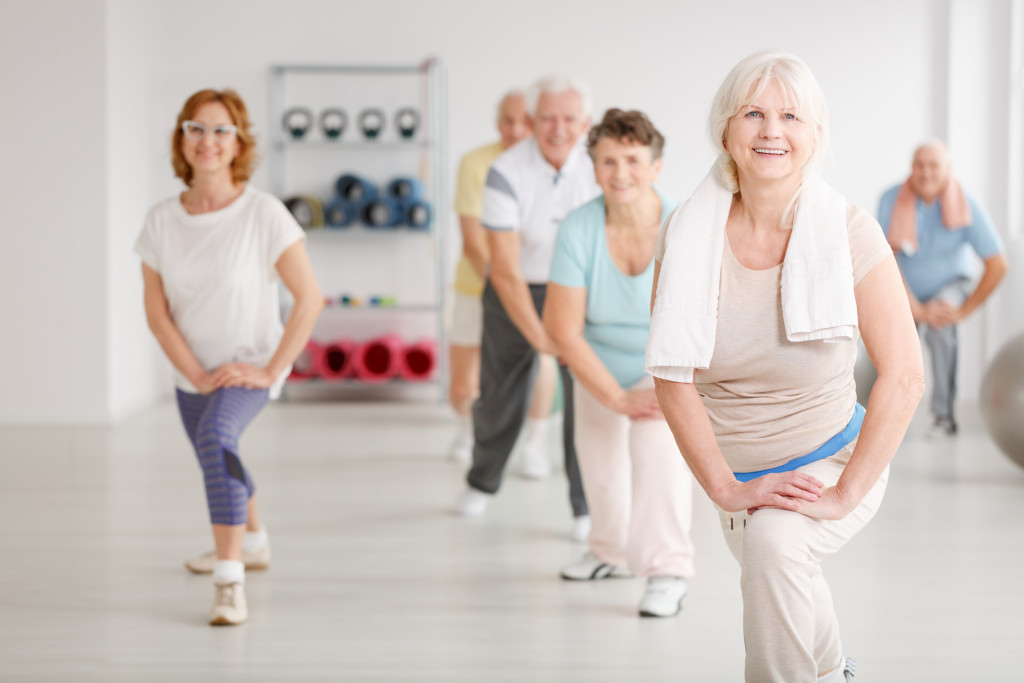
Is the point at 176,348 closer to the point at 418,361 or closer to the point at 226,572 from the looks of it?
the point at 226,572

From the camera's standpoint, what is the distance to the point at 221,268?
2.85 meters

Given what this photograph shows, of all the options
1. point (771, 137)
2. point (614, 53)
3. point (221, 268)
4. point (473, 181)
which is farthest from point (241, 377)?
point (614, 53)

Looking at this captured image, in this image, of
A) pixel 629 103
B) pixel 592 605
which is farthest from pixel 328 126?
pixel 592 605

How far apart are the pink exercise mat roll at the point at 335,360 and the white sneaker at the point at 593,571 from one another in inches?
144

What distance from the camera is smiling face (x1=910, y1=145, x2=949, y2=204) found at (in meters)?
5.25

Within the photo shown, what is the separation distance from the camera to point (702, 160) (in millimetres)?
6855

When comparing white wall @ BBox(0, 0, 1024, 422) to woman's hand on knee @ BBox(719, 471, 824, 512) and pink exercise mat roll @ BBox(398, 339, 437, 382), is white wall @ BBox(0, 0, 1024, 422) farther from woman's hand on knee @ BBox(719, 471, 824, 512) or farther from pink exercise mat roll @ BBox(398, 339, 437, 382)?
woman's hand on knee @ BBox(719, 471, 824, 512)

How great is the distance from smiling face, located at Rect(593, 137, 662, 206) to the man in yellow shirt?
64.4 inches

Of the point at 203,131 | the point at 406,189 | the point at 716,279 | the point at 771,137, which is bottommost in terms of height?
the point at 716,279

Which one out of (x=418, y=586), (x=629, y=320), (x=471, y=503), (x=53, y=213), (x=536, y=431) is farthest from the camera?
(x=53, y=213)

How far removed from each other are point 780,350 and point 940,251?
388cm

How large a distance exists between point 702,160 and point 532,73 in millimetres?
1181

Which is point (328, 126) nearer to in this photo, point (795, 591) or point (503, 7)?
point (503, 7)

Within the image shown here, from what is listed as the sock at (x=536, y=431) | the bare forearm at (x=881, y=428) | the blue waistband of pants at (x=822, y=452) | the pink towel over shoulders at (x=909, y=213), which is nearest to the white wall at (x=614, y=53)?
the pink towel over shoulders at (x=909, y=213)
